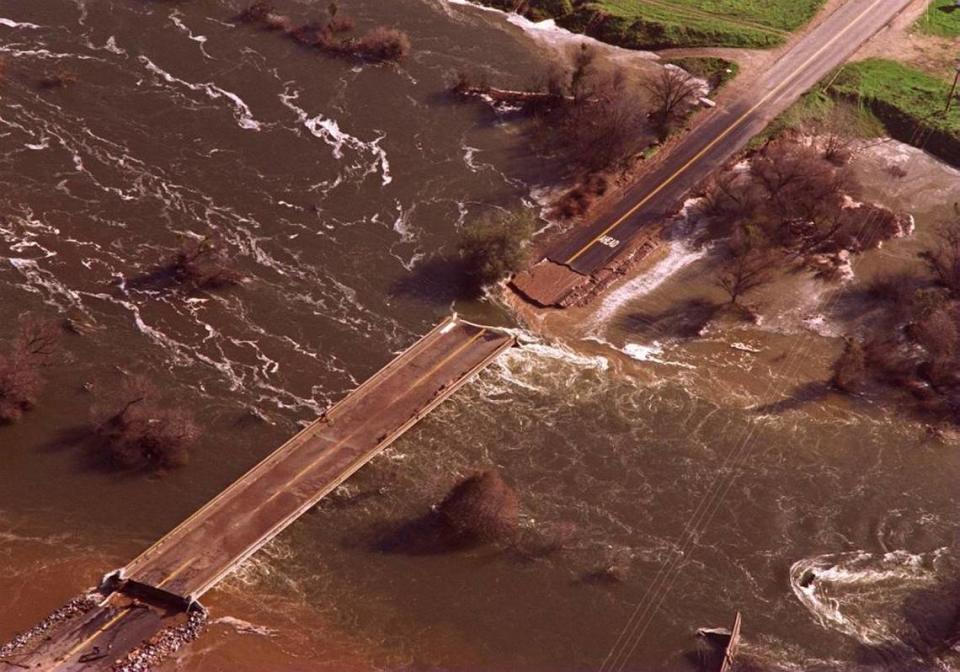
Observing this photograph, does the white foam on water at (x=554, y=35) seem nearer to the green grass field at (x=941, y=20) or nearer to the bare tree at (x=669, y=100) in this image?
the bare tree at (x=669, y=100)

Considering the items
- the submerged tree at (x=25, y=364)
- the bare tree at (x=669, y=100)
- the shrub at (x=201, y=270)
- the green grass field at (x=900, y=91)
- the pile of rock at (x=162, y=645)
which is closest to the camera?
the pile of rock at (x=162, y=645)

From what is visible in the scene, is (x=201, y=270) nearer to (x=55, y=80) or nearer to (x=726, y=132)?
(x=55, y=80)

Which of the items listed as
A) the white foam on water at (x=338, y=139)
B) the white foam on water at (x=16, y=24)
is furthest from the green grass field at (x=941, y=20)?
the white foam on water at (x=16, y=24)

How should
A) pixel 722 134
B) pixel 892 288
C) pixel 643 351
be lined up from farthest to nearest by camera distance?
pixel 722 134, pixel 892 288, pixel 643 351

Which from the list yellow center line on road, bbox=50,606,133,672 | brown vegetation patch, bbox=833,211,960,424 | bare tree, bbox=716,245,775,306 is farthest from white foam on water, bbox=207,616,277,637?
brown vegetation patch, bbox=833,211,960,424

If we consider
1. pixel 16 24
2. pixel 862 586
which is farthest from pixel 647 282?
pixel 16 24

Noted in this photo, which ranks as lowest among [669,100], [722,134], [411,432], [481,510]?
[411,432]

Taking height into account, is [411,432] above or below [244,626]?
above

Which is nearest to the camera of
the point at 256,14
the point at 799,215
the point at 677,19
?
the point at 799,215
